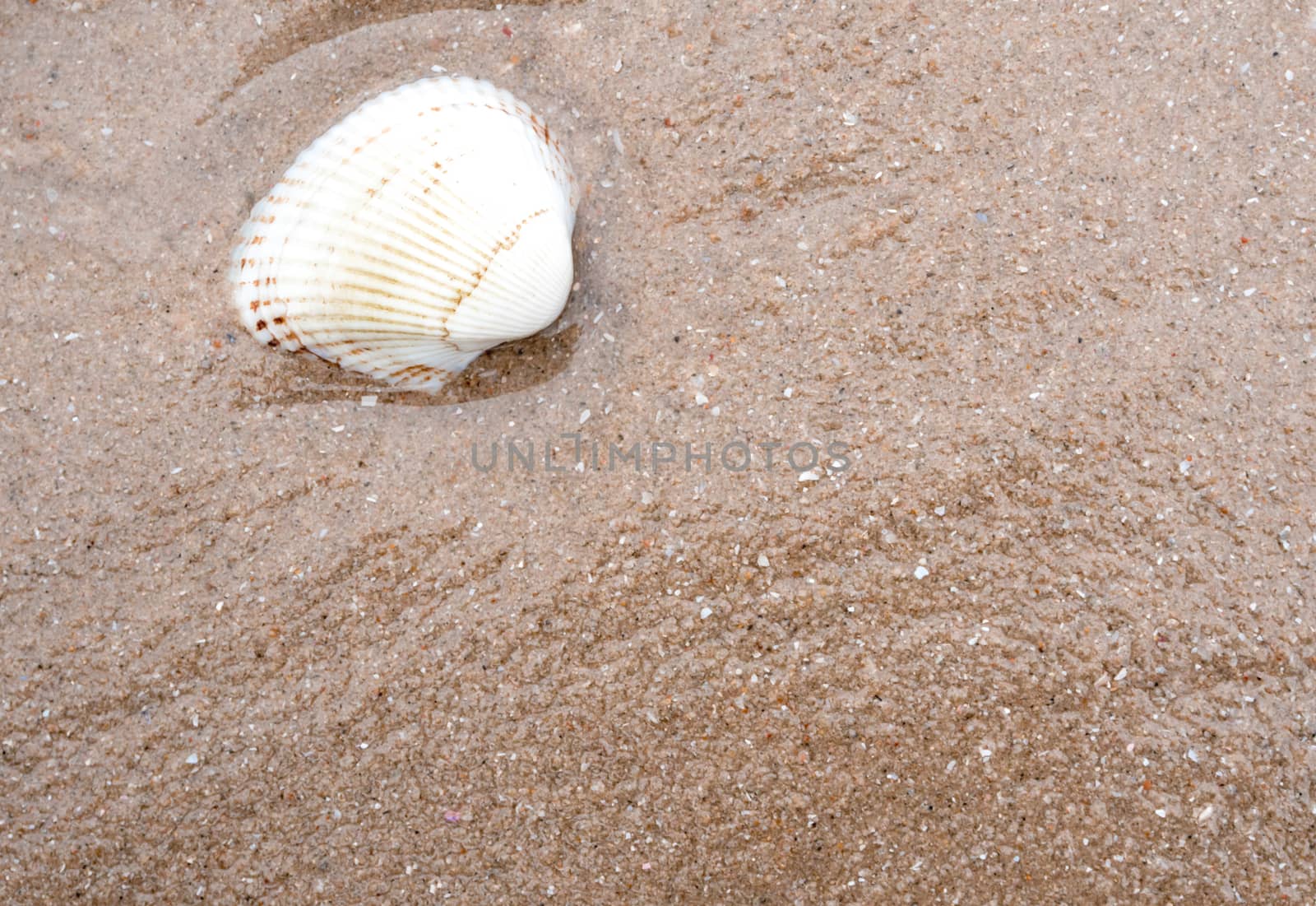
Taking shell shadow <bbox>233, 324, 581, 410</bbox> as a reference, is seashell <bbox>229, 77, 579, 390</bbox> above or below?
above

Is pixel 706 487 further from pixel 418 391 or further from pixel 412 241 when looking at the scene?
pixel 412 241

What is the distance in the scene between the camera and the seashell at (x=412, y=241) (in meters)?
2.18

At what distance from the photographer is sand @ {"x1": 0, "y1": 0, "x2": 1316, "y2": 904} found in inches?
83.1

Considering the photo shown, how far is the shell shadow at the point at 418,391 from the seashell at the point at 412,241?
4cm

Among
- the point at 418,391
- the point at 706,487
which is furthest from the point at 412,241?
the point at 706,487

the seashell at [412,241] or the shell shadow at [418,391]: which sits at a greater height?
the seashell at [412,241]

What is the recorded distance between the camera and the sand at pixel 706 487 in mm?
2111

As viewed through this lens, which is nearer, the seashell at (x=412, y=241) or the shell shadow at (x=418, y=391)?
the seashell at (x=412, y=241)

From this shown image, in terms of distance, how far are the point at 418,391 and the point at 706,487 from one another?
822 millimetres

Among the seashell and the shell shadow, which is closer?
the seashell

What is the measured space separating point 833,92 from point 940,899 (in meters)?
2.08

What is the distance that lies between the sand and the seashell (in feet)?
0.34

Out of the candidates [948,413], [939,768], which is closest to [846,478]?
[948,413]

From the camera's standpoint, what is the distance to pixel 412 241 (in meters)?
2.19
